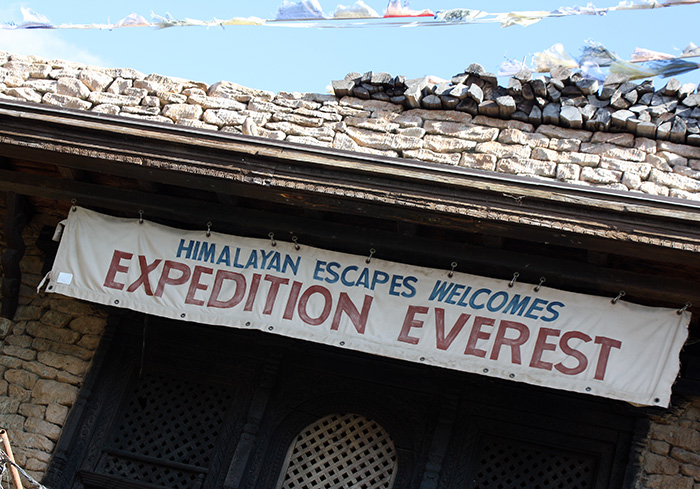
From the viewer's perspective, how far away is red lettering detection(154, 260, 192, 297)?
581cm

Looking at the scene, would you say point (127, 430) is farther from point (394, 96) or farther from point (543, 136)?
point (543, 136)

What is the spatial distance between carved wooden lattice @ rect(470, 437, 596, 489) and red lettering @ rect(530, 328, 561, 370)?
83 centimetres

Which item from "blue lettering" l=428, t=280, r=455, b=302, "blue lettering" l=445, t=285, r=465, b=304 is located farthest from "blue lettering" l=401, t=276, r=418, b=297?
"blue lettering" l=445, t=285, r=465, b=304

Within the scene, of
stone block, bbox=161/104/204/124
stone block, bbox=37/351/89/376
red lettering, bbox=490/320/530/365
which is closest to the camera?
red lettering, bbox=490/320/530/365

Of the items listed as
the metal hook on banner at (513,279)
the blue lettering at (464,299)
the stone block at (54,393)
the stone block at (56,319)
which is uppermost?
the metal hook on banner at (513,279)

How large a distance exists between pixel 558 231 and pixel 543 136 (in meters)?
1.77

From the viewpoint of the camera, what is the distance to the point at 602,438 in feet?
18.9

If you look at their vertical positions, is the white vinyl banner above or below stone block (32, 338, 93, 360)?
above

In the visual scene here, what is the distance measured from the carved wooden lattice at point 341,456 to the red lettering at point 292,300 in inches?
37.7

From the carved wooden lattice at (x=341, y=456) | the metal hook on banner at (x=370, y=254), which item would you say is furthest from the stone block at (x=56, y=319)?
the metal hook on banner at (x=370, y=254)

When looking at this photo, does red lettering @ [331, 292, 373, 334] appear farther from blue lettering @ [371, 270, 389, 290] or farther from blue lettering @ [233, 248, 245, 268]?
blue lettering @ [233, 248, 245, 268]

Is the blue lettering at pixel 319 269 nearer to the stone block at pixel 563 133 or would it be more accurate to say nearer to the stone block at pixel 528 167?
the stone block at pixel 528 167

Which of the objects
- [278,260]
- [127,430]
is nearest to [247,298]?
[278,260]

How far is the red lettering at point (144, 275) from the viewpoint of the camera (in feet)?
19.1
